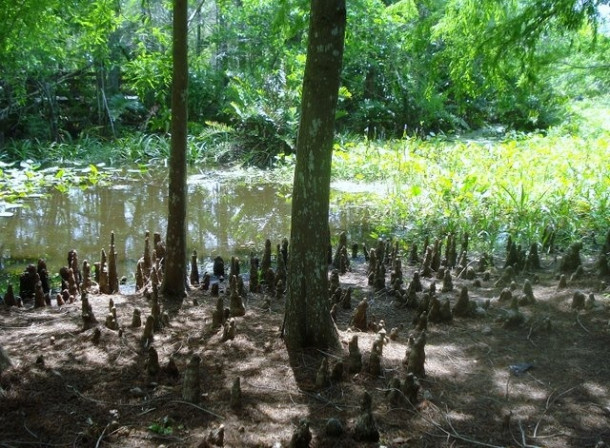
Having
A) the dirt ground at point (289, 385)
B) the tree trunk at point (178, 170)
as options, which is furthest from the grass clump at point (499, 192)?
the tree trunk at point (178, 170)

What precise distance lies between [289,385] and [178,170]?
2499mm

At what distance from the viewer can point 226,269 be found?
7.11 metres

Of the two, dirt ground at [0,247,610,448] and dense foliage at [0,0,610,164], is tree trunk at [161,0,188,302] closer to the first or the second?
dirt ground at [0,247,610,448]

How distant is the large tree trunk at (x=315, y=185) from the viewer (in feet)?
11.2

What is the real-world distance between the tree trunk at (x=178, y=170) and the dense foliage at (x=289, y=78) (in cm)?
157

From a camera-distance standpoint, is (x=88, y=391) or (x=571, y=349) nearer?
(x=88, y=391)

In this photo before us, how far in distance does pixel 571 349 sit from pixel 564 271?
79.3 inches

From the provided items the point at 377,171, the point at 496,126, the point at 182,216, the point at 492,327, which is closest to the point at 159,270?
the point at 182,216

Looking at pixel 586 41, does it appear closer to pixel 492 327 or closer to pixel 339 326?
pixel 492 327

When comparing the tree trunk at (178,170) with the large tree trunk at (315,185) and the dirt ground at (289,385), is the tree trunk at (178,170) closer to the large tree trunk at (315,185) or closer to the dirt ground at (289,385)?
the dirt ground at (289,385)

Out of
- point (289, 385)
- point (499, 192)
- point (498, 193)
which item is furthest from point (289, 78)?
point (289, 385)

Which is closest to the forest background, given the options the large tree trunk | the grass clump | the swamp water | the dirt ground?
the grass clump

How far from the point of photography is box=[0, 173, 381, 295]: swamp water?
7987 millimetres

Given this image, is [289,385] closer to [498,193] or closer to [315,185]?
[315,185]
